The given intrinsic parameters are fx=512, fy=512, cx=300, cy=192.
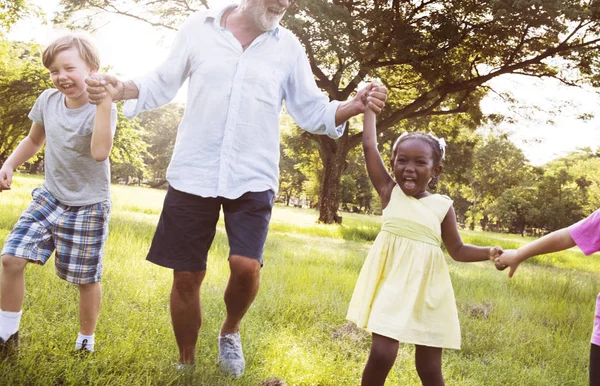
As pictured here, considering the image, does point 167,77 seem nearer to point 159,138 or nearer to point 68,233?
point 68,233

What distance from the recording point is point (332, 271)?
23.6ft

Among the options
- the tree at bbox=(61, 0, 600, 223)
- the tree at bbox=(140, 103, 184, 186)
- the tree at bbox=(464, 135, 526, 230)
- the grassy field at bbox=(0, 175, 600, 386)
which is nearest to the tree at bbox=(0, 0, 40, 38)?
the tree at bbox=(61, 0, 600, 223)

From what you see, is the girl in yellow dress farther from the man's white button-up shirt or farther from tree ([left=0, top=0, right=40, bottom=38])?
tree ([left=0, top=0, right=40, bottom=38])

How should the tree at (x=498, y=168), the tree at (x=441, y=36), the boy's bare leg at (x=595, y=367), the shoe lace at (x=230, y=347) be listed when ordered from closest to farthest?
the boy's bare leg at (x=595, y=367)
the shoe lace at (x=230, y=347)
the tree at (x=441, y=36)
the tree at (x=498, y=168)

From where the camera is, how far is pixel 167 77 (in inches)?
119

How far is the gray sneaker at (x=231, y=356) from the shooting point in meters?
3.03

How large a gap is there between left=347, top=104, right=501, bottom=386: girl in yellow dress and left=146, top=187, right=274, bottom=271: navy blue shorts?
0.67m

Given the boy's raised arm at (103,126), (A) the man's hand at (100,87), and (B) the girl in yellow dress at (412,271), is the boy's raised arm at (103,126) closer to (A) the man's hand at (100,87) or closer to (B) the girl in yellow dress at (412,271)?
(A) the man's hand at (100,87)

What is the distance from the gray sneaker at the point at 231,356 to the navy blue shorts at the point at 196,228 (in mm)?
541

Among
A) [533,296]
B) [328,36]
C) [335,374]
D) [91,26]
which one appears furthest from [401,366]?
[91,26]

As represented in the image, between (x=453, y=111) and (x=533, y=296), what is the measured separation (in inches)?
505

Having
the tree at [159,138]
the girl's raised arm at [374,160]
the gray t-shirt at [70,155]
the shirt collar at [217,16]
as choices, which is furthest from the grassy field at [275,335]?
the tree at [159,138]

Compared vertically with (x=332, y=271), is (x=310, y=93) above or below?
above

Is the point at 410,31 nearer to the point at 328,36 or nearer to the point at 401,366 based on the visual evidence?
the point at 328,36
